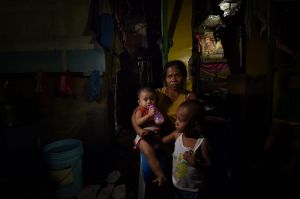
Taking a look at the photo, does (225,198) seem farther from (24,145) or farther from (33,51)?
(33,51)

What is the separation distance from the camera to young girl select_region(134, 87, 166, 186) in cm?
311

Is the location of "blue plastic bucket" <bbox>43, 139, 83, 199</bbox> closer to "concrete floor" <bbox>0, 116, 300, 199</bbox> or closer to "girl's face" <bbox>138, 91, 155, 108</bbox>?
"concrete floor" <bbox>0, 116, 300, 199</bbox>

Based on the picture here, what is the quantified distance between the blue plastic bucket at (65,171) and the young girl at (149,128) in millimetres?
2156

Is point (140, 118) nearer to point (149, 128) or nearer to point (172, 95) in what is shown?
point (149, 128)

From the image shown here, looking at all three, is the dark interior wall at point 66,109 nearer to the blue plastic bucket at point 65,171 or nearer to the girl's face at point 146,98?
the blue plastic bucket at point 65,171

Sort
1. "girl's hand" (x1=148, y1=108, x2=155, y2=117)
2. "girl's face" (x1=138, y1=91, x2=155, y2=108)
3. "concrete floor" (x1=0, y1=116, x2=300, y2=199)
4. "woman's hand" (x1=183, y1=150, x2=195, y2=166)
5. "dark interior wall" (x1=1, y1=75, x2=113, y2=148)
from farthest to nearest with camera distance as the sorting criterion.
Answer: "dark interior wall" (x1=1, y1=75, x2=113, y2=148) < "concrete floor" (x1=0, y1=116, x2=300, y2=199) < "girl's face" (x1=138, y1=91, x2=155, y2=108) < "girl's hand" (x1=148, y1=108, x2=155, y2=117) < "woman's hand" (x1=183, y1=150, x2=195, y2=166)

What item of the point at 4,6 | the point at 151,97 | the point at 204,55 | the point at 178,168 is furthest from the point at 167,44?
the point at 204,55

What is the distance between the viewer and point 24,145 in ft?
16.8

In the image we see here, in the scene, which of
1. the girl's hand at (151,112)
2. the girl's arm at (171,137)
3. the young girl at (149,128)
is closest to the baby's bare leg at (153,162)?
the young girl at (149,128)

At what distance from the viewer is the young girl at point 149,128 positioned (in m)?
3.11

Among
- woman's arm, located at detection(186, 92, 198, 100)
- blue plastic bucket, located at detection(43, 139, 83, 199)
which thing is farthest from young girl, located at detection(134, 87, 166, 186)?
blue plastic bucket, located at detection(43, 139, 83, 199)

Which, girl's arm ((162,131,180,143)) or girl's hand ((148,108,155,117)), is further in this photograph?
girl's hand ((148,108,155,117))

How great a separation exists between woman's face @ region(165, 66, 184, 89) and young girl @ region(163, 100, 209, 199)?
2.12 ft

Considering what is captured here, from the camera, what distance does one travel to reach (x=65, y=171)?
15.8 ft
